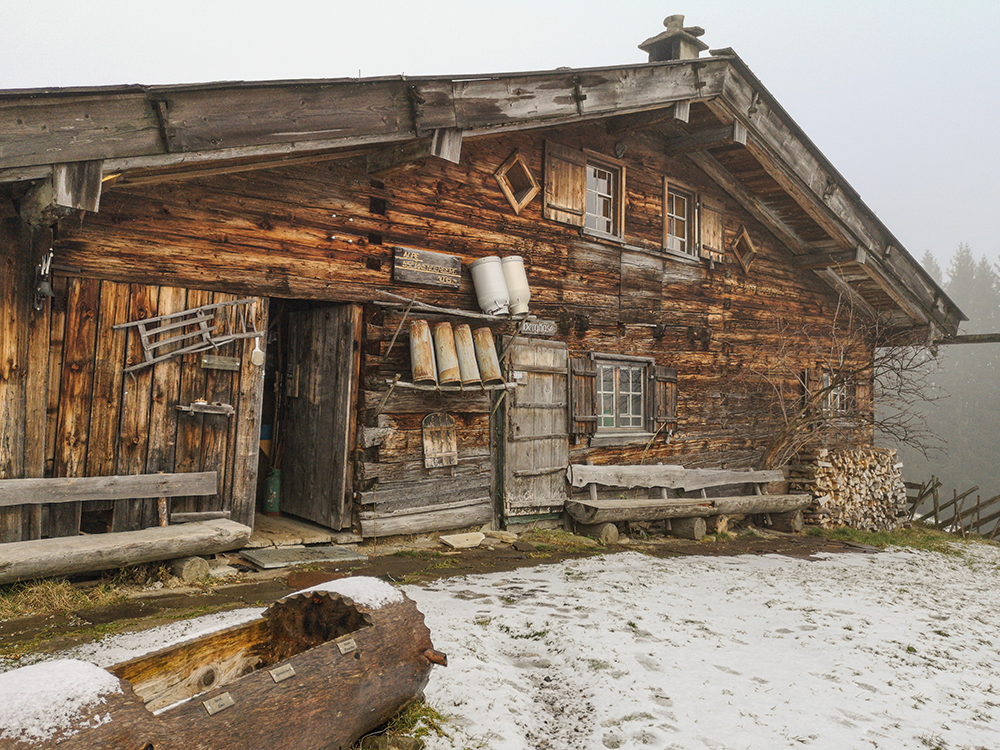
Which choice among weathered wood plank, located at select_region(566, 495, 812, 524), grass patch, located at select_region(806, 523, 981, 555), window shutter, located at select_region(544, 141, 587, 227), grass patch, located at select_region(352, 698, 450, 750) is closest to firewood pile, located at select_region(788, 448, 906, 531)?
grass patch, located at select_region(806, 523, 981, 555)

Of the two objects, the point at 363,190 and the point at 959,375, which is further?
the point at 959,375

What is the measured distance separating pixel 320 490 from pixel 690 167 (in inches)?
302

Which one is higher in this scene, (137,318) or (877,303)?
(877,303)

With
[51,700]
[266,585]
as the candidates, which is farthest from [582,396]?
[51,700]

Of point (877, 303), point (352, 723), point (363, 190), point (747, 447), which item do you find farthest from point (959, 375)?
point (352, 723)

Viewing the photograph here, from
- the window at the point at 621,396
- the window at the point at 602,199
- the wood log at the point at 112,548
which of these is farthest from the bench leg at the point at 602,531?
the wood log at the point at 112,548

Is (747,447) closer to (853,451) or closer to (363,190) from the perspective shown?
(853,451)

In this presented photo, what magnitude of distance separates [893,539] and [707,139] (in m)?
7.10

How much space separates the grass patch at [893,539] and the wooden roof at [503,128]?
423 centimetres

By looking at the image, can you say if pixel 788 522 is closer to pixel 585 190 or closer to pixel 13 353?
pixel 585 190

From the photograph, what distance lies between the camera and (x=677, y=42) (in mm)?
9945

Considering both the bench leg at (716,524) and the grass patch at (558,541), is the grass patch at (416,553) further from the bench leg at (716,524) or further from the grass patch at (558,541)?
the bench leg at (716,524)

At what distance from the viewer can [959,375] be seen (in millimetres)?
43781

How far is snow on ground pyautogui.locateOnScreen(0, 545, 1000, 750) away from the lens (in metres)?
3.49
